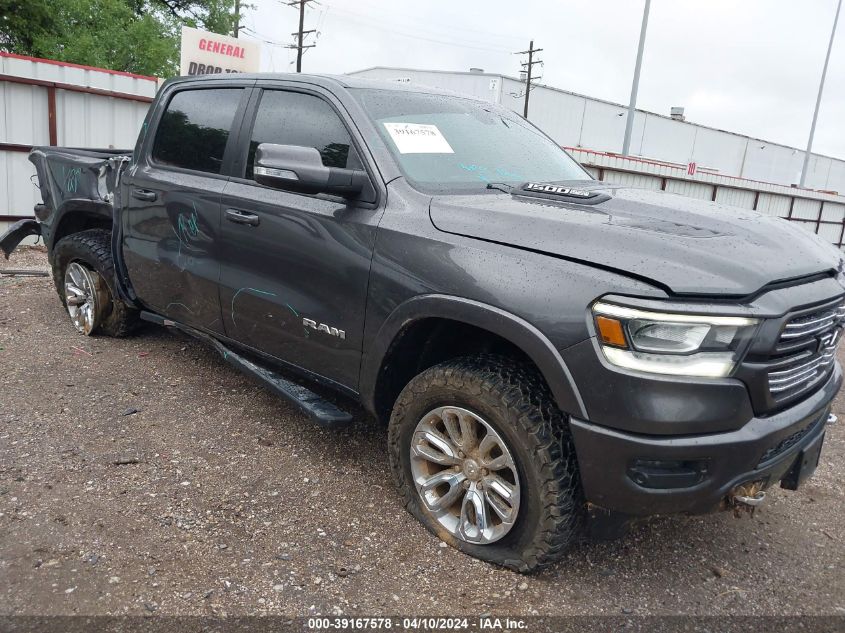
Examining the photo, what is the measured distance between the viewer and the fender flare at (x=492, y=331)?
2270mm

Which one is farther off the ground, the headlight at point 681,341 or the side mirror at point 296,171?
the side mirror at point 296,171

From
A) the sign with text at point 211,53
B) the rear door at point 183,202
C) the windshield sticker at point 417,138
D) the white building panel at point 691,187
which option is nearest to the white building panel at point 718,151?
the white building panel at point 691,187

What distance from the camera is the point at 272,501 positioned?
3129mm

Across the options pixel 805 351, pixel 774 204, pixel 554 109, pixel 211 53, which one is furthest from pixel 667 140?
pixel 805 351

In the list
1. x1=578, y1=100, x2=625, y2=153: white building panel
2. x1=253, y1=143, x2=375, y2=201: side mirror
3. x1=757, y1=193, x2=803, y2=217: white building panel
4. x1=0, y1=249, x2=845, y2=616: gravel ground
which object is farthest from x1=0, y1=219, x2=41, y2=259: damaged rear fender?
x1=578, y1=100, x2=625, y2=153: white building panel

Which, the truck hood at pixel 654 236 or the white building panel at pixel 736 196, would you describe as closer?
the truck hood at pixel 654 236

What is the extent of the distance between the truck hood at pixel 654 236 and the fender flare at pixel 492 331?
0.27 metres

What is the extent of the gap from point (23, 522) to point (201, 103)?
246cm

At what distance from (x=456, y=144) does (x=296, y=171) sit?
887 millimetres

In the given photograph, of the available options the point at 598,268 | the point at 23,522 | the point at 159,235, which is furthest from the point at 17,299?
the point at 598,268

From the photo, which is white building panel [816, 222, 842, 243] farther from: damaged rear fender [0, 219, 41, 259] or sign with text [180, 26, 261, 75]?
damaged rear fender [0, 219, 41, 259]

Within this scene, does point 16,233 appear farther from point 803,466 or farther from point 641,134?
point 641,134

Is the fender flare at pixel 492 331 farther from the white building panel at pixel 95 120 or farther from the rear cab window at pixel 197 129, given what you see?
the white building panel at pixel 95 120

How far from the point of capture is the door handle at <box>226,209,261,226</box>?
3.40m
